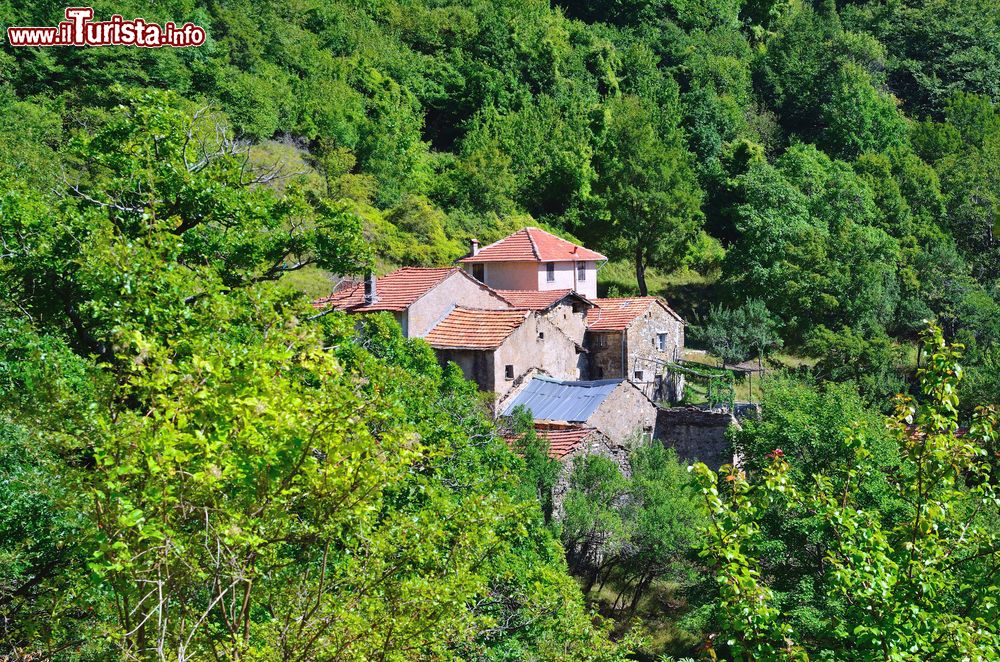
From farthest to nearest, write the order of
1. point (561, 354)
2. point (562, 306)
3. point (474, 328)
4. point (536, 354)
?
point (562, 306) → point (561, 354) → point (536, 354) → point (474, 328)

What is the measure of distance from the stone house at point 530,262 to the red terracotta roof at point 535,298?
3.55 m

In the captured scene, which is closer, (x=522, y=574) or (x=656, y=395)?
(x=522, y=574)

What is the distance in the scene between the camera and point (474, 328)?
30812 millimetres

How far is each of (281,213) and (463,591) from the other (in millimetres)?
9542

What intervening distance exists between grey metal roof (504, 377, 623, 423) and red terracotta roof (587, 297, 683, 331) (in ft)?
19.7

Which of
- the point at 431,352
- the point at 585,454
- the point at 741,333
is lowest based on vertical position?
the point at 585,454

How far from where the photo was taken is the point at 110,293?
1003 centimetres

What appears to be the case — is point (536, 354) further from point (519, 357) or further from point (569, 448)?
point (569, 448)

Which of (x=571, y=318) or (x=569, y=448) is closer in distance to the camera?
(x=569, y=448)

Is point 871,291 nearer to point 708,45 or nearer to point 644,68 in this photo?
point 644,68

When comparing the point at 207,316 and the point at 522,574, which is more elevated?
the point at 207,316

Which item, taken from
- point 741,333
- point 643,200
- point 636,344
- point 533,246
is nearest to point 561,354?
point 636,344

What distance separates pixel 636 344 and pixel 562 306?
3.58 metres

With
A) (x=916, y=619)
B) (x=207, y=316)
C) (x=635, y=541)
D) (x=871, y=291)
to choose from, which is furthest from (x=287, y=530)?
(x=871, y=291)
